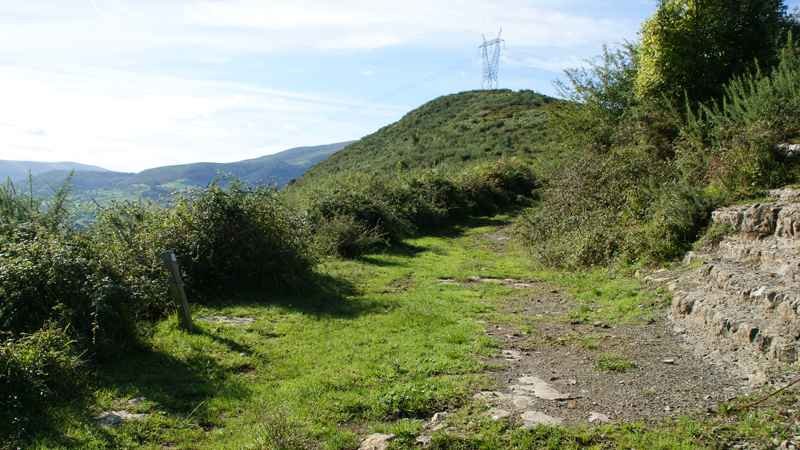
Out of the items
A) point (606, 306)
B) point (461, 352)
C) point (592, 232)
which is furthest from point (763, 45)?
point (461, 352)

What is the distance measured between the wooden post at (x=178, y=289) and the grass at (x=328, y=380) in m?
0.18

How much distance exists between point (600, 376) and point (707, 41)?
12097 mm

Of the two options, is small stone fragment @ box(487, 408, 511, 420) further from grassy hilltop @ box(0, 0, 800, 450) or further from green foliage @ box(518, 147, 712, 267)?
green foliage @ box(518, 147, 712, 267)

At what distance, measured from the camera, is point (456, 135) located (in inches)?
1909

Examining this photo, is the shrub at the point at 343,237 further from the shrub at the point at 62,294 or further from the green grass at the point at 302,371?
the shrub at the point at 62,294

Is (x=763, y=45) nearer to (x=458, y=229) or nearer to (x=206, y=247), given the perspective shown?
(x=458, y=229)

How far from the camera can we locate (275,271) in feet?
36.5

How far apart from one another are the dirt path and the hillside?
26.1 metres

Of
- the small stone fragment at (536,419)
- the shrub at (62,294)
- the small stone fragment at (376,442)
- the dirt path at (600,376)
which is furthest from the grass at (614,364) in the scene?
the shrub at (62,294)

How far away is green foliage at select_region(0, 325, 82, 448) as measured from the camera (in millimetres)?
5055

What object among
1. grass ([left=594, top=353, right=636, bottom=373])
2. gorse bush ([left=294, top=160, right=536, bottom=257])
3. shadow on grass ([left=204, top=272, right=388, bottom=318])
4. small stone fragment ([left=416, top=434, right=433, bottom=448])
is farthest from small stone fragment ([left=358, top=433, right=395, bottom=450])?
gorse bush ([left=294, top=160, right=536, bottom=257])

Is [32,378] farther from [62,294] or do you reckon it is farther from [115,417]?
[62,294]

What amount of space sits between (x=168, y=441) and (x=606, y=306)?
678 cm

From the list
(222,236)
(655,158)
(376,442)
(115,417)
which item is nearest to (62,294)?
(115,417)
